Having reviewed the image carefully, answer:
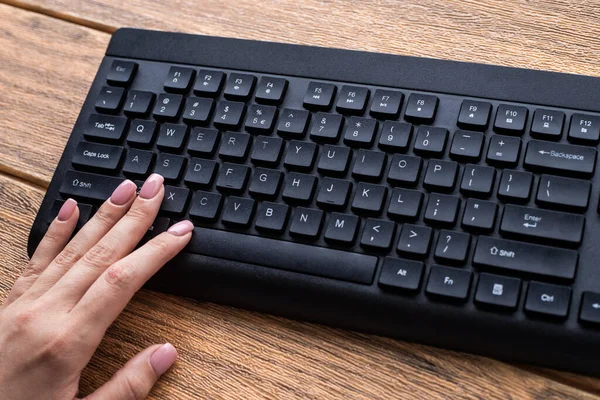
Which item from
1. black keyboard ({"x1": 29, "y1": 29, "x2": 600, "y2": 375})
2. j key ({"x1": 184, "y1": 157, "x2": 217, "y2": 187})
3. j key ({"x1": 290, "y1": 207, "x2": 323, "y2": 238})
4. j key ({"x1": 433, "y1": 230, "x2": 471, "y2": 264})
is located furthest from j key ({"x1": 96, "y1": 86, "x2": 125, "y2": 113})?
j key ({"x1": 433, "y1": 230, "x2": 471, "y2": 264})

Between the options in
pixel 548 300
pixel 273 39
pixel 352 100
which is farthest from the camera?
pixel 273 39

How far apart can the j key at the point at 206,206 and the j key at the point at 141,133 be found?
0.24ft

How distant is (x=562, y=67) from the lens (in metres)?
0.60

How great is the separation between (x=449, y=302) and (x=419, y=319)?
0.03 metres

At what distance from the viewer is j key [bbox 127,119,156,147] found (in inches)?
23.3

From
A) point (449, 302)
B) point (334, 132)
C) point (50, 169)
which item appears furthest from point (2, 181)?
point (449, 302)

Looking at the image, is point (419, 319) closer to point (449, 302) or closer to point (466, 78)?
point (449, 302)

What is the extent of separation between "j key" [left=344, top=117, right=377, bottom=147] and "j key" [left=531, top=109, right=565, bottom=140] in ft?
0.40

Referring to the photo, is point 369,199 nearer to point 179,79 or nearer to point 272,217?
point 272,217

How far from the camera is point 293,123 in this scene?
0.57 m

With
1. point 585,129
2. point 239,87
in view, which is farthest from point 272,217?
point 585,129

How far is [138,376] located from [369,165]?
245 millimetres

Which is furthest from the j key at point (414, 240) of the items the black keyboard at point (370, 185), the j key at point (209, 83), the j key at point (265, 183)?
the j key at point (209, 83)

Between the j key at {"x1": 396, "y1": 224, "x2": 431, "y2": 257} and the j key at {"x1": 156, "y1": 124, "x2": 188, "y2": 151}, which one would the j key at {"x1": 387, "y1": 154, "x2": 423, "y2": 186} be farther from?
the j key at {"x1": 156, "y1": 124, "x2": 188, "y2": 151}
